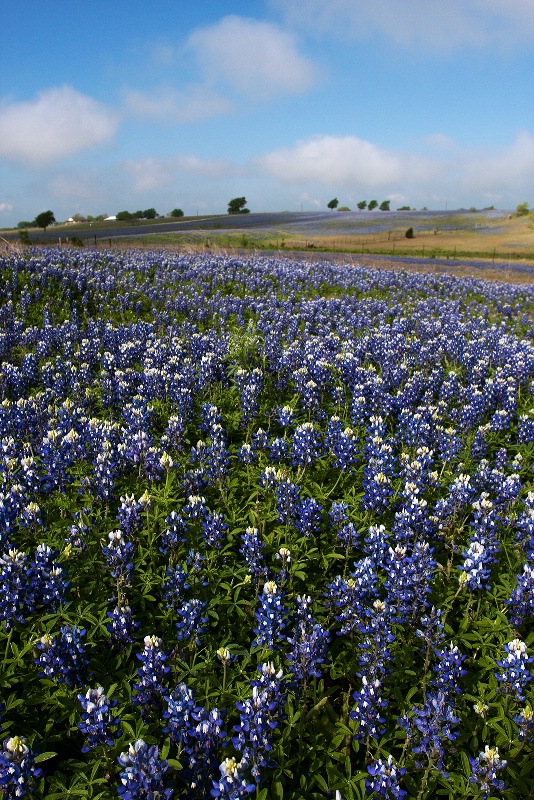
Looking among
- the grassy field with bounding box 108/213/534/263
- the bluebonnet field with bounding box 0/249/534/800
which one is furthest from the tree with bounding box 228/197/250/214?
the bluebonnet field with bounding box 0/249/534/800

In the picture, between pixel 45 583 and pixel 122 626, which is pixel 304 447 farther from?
pixel 45 583

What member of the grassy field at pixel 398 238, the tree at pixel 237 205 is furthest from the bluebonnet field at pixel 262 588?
the tree at pixel 237 205

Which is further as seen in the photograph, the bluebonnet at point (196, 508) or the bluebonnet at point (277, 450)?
the bluebonnet at point (277, 450)

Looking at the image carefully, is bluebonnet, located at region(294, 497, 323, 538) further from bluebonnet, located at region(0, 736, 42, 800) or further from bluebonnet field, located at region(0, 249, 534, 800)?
bluebonnet, located at region(0, 736, 42, 800)

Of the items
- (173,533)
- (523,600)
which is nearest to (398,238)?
(523,600)

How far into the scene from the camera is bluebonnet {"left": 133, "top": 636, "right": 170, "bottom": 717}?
113 inches

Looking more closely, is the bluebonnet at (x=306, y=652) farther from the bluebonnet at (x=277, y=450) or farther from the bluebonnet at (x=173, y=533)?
the bluebonnet at (x=277, y=450)

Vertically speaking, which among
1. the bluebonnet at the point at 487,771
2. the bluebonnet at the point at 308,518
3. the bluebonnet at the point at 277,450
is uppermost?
the bluebonnet at the point at 277,450

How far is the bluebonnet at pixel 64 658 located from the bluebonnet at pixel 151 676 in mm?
431

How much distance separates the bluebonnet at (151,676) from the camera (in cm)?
288

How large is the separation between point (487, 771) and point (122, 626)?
7.47 ft

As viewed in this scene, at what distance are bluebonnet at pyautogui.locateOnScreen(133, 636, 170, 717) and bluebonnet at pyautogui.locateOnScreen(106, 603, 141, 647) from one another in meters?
0.43

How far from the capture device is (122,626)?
11.0ft

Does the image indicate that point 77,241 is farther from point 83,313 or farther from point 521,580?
point 521,580
